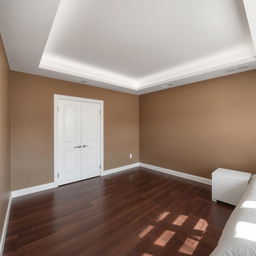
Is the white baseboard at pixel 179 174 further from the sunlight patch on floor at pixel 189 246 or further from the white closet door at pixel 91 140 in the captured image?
the sunlight patch on floor at pixel 189 246

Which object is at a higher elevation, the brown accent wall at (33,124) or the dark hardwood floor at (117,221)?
the brown accent wall at (33,124)

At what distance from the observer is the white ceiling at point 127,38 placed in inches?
66.4

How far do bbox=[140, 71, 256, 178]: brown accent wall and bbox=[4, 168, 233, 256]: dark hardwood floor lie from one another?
2.67ft

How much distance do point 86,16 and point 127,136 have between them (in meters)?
3.61

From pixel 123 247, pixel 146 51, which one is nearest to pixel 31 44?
pixel 146 51

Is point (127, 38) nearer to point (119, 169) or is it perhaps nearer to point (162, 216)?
point (162, 216)

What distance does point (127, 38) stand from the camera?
239 centimetres

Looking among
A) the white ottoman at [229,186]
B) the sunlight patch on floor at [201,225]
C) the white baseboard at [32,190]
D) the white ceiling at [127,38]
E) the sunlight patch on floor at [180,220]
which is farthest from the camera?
the white baseboard at [32,190]

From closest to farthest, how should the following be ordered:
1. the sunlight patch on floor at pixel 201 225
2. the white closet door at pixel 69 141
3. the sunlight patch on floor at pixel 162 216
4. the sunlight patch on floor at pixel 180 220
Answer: the sunlight patch on floor at pixel 201 225, the sunlight patch on floor at pixel 180 220, the sunlight patch on floor at pixel 162 216, the white closet door at pixel 69 141

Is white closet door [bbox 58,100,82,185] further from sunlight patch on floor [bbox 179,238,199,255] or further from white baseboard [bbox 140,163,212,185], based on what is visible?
sunlight patch on floor [bbox 179,238,199,255]

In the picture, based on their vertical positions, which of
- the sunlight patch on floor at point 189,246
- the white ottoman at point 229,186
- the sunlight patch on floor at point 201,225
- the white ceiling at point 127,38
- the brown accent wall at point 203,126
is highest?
the white ceiling at point 127,38

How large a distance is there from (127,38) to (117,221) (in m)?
2.83

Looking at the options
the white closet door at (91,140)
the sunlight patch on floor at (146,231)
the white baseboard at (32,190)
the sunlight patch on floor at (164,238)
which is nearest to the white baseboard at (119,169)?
the white closet door at (91,140)

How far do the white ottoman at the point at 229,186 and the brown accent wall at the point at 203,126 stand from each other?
67cm
